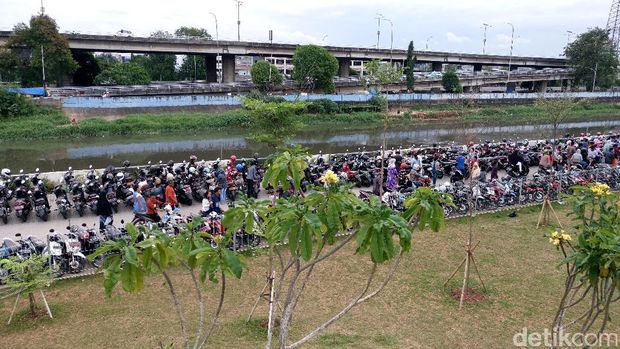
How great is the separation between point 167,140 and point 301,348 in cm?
2623

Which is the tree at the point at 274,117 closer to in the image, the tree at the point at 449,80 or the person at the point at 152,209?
the person at the point at 152,209

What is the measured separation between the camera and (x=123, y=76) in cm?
4559

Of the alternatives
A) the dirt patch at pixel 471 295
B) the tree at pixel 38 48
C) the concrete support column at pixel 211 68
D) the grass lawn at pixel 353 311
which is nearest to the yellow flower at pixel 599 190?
the grass lawn at pixel 353 311

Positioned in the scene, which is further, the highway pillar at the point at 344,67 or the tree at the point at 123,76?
the highway pillar at the point at 344,67

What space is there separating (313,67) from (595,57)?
124 ft

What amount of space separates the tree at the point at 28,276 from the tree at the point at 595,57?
6476cm

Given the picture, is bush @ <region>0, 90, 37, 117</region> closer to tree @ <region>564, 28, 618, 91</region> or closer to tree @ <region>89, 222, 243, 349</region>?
tree @ <region>89, 222, 243, 349</region>

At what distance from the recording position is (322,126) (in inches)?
1497

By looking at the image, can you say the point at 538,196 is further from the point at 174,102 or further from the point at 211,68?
the point at 211,68

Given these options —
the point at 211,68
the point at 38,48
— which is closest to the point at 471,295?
the point at 38,48

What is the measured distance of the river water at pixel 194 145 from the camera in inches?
958

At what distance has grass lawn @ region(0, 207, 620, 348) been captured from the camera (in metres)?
7.01

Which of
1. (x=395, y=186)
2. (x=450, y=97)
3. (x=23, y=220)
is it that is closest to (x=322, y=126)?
(x=450, y=97)

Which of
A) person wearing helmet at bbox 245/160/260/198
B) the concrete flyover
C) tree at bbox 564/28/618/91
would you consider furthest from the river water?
tree at bbox 564/28/618/91
